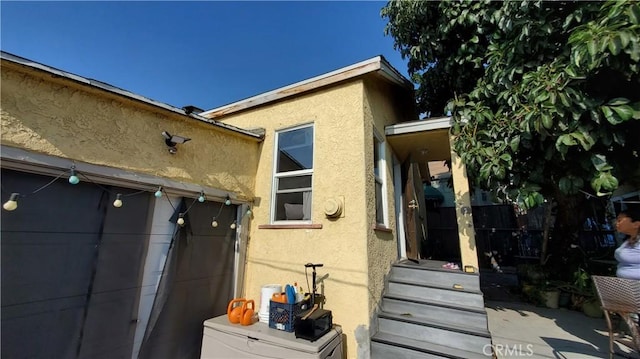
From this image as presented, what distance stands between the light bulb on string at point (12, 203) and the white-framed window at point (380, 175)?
532cm

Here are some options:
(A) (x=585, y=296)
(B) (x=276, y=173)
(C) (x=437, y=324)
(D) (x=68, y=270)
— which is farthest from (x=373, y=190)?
(A) (x=585, y=296)

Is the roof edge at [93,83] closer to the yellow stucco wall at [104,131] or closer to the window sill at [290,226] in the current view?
the yellow stucco wall at [104,131]

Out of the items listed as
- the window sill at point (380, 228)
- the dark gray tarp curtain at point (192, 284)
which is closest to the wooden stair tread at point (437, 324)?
the window sill at point (380, 228)

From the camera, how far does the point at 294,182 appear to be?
5.47 meters

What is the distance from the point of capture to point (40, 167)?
2.94 metres

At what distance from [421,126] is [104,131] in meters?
5.78

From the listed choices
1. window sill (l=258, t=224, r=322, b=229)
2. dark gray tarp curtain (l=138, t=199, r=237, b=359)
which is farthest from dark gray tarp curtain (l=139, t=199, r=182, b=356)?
window sill (l=258, t=224, r=322, b=229)

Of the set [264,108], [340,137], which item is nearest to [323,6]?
[264,108]

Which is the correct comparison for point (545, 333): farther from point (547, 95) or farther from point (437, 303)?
point (547, 95)

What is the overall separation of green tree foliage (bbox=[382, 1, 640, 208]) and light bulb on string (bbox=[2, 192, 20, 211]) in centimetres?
647

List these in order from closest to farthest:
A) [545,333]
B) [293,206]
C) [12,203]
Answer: [12,203]
[545,333]
[293,206]

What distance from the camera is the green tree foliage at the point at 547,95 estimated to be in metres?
3.17

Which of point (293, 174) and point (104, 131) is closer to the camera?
point (104, 131)

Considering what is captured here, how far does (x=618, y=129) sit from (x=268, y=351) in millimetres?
6333
